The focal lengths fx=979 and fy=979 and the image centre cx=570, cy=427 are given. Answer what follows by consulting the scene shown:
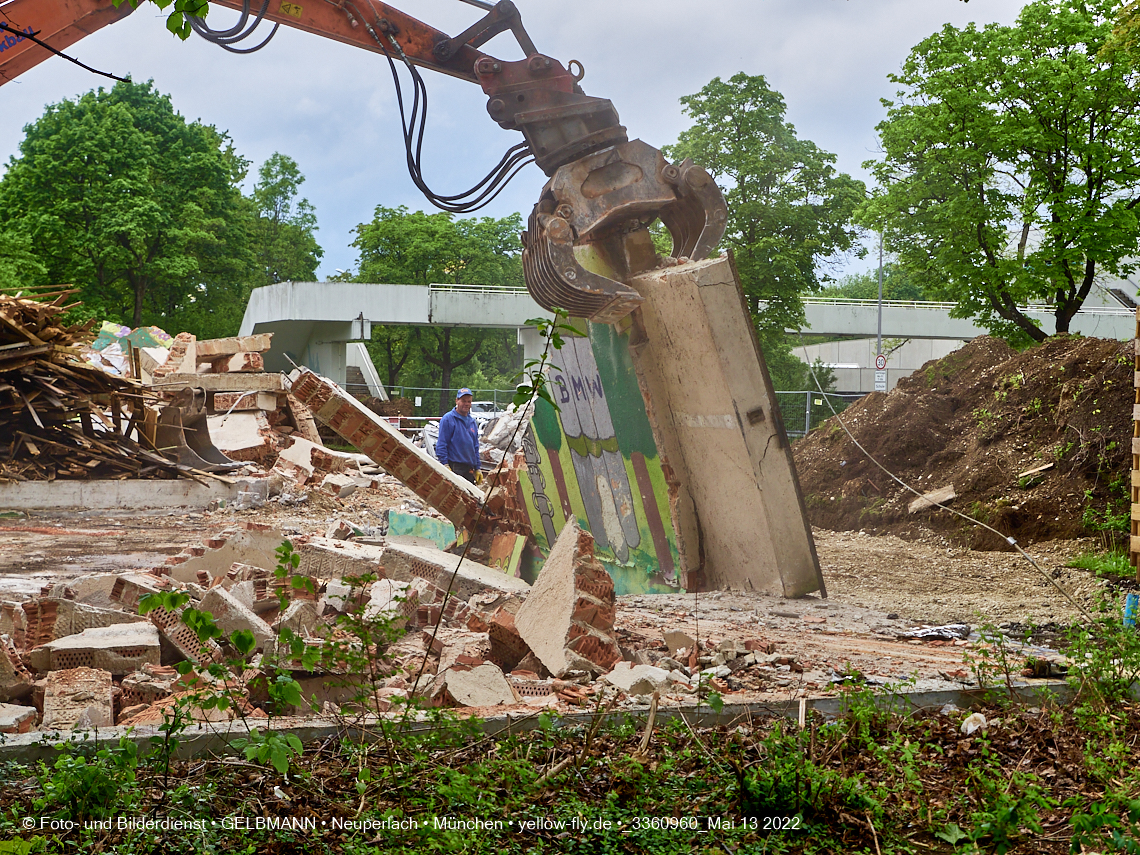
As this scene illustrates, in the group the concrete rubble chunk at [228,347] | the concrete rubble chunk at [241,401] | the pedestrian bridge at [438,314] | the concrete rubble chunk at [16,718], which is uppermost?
the pedestrian bridge at [438,314]

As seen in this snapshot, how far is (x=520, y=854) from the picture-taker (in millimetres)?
2625

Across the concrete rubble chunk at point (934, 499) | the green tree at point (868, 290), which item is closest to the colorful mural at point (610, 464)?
the concrete rubble chunk at point (934, 499)

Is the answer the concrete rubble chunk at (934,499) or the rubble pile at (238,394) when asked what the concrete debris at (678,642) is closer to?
the concrete rubble chunk at (934,499)

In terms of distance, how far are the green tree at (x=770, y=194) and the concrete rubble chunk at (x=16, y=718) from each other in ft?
78.9

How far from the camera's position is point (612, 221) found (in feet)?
22.6

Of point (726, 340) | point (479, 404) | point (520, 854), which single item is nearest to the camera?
point (520, 854)

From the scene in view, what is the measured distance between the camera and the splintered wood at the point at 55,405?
499 inches

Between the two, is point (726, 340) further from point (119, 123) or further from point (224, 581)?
point (119, 123)

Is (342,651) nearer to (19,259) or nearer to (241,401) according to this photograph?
(241,401)

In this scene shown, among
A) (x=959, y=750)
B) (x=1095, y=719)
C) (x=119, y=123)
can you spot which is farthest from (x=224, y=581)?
(x=119, y=123)

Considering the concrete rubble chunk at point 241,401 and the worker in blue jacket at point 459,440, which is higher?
the concrete rubble chunk at point 241,401

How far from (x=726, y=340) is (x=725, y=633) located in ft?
6.23

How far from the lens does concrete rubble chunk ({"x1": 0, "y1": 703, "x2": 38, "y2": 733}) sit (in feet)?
11.6

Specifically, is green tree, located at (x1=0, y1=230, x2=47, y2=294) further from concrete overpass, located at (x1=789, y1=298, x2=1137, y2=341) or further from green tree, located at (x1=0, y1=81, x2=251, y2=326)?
concrete overpass, located at (x1=789, y1=298, x2=1137, y2=341)
